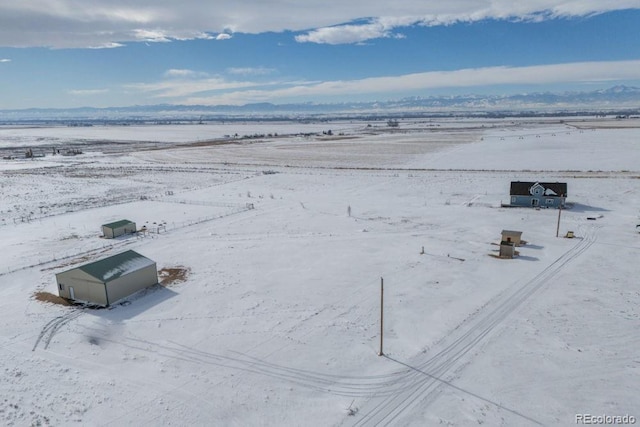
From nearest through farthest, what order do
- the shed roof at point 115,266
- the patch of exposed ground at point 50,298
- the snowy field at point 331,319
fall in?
1. the snowy field at point 331,319
2. the shed roof at point 115,266
3. the patch of exposed ground at point 50,298

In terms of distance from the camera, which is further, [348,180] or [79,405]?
[348,180]

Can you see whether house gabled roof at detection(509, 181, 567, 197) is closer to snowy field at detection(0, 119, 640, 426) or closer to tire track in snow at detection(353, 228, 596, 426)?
snowy field at detection(0, 119, 640, 426)

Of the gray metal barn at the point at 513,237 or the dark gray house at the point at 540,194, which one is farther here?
the dark gray house at the point at 540,194

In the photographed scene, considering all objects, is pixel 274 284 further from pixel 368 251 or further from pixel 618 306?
pixel 618 306

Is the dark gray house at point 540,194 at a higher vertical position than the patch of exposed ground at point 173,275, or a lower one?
higher

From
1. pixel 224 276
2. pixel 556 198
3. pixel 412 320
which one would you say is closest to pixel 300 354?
pixel 412 320

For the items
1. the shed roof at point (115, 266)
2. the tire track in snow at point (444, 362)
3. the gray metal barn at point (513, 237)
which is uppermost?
the shed roof at point (115, 266)

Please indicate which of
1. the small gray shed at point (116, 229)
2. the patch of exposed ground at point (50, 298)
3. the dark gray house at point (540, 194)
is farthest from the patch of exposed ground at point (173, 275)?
the dark gray house at point (540, 194)

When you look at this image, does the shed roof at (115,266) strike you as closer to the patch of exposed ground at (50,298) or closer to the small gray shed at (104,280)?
the small gray shed at (104,280)
